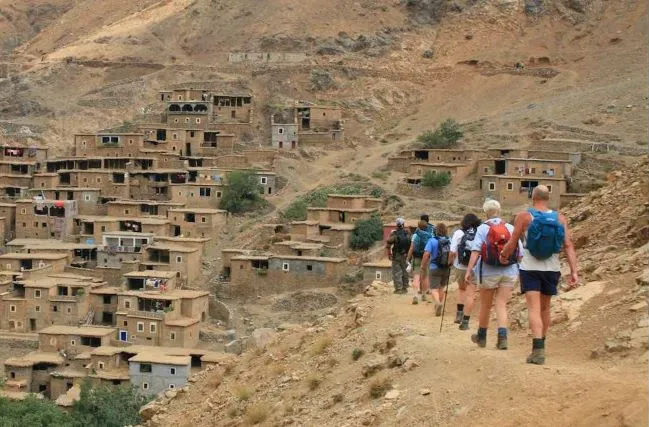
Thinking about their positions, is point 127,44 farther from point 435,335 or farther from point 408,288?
point 435,335

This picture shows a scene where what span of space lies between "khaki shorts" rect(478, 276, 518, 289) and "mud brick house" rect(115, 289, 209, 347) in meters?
22.0

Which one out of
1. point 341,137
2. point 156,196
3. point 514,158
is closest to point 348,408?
point 514,158

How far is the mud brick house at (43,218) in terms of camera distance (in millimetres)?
39375

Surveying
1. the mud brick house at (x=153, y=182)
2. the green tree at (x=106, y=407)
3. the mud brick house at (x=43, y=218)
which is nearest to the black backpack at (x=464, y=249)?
the green tree at (x=106, y=407)

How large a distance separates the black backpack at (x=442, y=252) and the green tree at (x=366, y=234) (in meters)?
22.3

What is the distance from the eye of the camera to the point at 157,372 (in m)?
27.4

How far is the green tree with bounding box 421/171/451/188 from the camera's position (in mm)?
38062

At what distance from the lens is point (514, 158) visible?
37844 millimetres

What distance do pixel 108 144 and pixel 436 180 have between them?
16.0 metres

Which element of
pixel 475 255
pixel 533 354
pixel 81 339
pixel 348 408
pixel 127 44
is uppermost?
pixel 127 44

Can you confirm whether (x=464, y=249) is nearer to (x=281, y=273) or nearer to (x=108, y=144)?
(x=281, y=273)

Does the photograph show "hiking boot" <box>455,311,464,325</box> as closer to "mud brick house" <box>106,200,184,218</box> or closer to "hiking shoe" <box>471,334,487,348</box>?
"hiking shoe" <box>471,334,487,348</box>

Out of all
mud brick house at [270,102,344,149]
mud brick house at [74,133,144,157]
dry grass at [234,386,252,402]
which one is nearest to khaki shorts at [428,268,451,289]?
dry grass at [234,386,252,402]

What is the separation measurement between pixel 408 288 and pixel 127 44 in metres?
51.3
